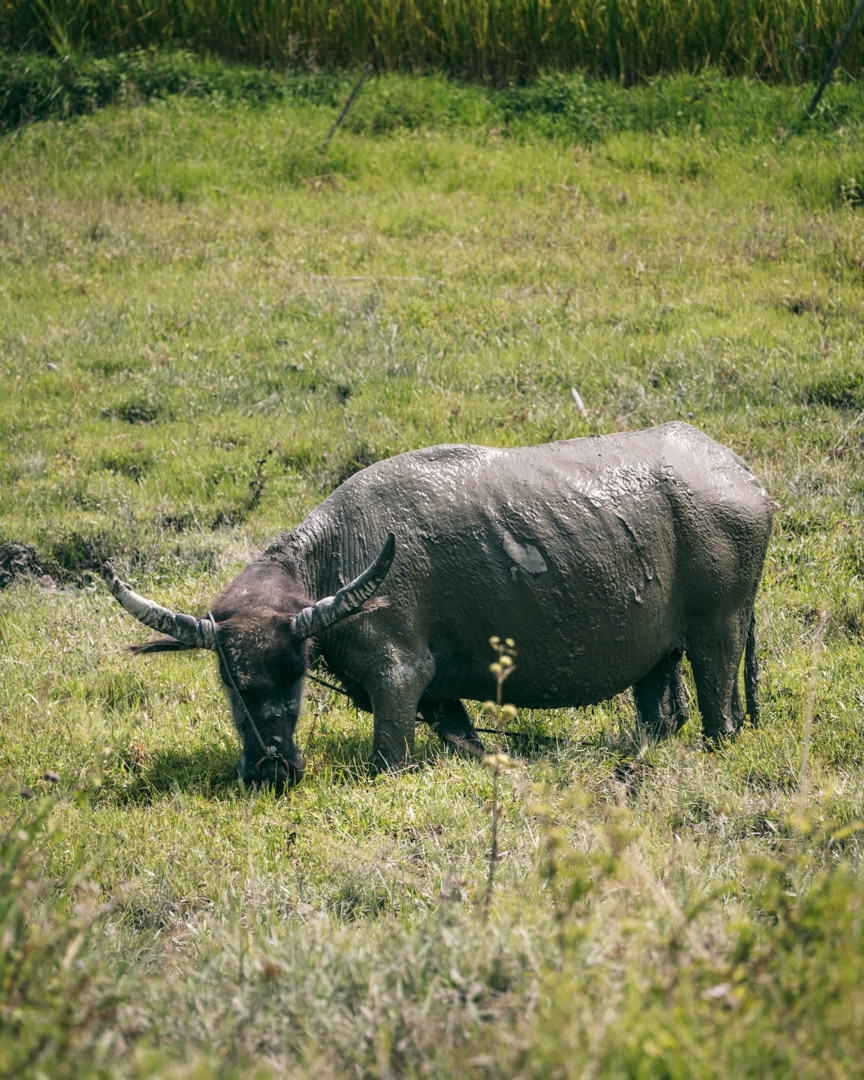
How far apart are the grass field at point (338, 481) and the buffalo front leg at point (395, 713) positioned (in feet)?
0.59

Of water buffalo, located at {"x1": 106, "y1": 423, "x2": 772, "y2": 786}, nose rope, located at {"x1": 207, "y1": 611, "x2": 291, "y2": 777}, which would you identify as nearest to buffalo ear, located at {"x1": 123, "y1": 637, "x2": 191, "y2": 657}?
water buffalo, located at {"x1": 106, "y1": 423, "x2": 772, "y2": 786}

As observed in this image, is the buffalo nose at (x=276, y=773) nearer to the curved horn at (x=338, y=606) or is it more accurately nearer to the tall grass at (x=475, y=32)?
the curved horn at (x=338, y=606)

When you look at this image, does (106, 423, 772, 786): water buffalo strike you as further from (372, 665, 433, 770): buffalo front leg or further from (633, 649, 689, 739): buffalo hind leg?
(633, 649, 689, 739): buffalo hind leg

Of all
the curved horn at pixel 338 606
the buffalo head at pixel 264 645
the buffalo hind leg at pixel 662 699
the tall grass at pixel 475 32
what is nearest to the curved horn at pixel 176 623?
the buffalo head at pixel 264 645

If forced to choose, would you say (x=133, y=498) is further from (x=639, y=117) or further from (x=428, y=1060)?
(x=639, y=117)

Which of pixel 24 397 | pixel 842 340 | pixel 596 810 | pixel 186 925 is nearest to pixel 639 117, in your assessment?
pixel 842 340

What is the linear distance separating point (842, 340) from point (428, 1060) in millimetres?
9669

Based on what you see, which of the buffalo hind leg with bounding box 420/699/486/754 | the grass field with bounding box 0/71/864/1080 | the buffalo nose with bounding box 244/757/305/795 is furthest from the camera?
the buffalo hind leg with bounding box 420/699/486/754

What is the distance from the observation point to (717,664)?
5668mm

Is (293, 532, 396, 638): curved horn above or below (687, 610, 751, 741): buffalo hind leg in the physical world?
above

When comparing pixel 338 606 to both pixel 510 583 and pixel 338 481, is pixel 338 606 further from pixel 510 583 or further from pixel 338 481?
pixel 338 481

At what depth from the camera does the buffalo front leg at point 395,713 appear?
5.10 m

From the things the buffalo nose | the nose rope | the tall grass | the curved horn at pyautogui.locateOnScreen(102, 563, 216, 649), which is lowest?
the buffalo nose

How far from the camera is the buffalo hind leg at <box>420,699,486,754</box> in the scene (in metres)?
5.79
